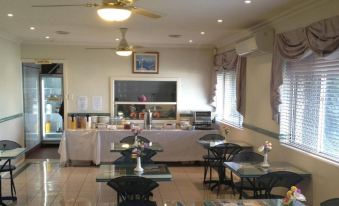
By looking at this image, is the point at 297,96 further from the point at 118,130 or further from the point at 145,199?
the point at 118,130

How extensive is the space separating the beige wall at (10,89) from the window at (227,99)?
432 cm

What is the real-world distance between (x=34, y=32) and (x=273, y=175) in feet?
16.3

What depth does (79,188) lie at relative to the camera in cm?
557

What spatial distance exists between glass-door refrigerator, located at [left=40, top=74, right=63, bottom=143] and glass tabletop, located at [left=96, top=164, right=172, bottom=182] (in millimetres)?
5429

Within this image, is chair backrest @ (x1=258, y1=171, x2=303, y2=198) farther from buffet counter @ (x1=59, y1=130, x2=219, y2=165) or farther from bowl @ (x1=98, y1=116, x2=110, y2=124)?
bowl @ (x1=98, y1=116, x2=110, y2=124)

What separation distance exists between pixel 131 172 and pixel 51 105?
19.1 ft

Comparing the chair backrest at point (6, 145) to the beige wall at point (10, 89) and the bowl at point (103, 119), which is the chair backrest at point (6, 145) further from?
the bowl at point (103, 119)

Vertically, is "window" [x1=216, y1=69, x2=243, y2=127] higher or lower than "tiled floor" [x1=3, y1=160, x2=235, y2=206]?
higher

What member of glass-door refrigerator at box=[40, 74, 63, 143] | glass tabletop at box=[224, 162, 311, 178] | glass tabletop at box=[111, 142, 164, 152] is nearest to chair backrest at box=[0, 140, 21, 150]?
glass tabletop at box=[111, 142, 164, 152]

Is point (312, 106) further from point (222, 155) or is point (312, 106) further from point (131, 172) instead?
point (131, 172)

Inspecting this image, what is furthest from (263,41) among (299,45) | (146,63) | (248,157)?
(146,63)

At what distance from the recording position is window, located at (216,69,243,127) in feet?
22.1

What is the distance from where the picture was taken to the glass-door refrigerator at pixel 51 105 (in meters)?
8.95

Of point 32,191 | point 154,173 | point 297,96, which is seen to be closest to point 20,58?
point 32,191
